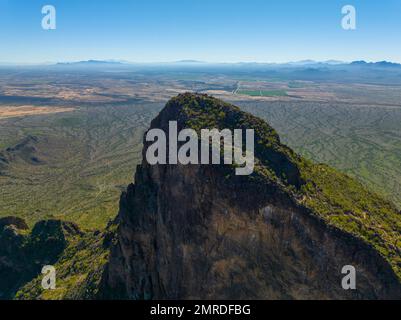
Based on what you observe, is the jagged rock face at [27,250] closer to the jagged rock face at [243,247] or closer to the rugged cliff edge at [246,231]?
the rugged cliff edge at [246,231]

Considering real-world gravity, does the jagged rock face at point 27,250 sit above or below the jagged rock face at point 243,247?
below

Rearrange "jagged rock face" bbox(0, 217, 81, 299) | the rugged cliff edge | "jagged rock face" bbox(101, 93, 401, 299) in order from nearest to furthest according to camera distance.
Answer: "jagged rock face" bbox(101, 93, 401, 299) → the rugged cliff edge → "jagged rock face" bbox(0, 217, 81, 299)

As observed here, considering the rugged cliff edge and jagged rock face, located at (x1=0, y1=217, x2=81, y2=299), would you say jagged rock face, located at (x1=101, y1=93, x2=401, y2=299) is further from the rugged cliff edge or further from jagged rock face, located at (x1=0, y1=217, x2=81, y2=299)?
jagged rock face, located at (x1=0, y1=217, x2=81, y2=299)

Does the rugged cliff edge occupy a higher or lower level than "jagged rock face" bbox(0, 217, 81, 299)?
higher

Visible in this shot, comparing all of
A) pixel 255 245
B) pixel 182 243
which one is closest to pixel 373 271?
pixel 255 245

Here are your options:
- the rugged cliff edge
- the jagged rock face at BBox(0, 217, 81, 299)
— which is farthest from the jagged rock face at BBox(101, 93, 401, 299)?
the jagged rock face at BBox(0, 217, 81, 299)

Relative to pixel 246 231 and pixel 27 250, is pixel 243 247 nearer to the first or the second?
pixel 246 231

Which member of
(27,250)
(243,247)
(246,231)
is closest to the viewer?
(246,231)

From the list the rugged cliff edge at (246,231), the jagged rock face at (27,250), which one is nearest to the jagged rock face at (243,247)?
the rugged cliff edge at (246,231)

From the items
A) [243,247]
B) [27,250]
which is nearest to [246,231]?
[243,247]
